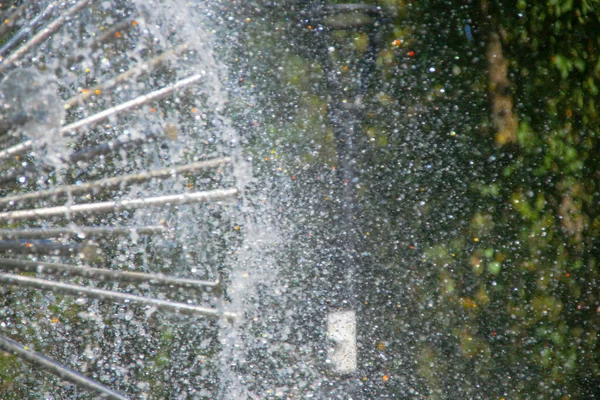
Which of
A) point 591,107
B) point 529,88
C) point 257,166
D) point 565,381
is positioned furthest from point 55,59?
point 565,381

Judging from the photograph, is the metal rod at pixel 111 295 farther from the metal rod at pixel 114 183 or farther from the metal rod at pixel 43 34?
the metal rod at pixel 43 34

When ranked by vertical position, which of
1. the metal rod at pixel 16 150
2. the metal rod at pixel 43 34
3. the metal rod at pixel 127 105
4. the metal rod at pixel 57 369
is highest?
the metal rod at pixel 43 34

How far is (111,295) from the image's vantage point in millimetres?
1111

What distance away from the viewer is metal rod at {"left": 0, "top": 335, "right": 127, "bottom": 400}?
44.3 inches

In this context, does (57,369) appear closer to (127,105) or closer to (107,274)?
(107,274)

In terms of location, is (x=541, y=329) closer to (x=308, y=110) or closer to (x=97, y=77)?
(x=308, y=110)

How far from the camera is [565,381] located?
3.97 feet

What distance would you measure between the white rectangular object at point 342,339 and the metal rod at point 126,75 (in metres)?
0.55

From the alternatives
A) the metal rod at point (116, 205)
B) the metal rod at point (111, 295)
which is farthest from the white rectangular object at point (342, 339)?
the metal rod at point (116, 205)

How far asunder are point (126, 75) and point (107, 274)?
14.1 inches

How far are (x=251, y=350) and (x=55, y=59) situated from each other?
63 cm

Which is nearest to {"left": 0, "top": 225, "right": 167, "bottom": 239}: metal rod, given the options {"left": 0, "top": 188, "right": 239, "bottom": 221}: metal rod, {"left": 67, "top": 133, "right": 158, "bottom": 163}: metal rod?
{"left": 0, "top": 188, "right": 239, "bottom": 221}: metal rod

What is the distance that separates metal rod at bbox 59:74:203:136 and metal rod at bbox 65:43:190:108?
4 centimetres

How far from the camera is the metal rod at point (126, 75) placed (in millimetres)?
1092
